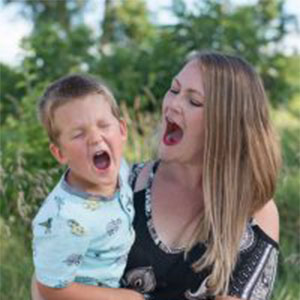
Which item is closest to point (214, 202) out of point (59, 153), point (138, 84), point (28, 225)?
point (59, 153)

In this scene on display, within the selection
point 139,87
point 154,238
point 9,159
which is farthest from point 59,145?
point 139,87

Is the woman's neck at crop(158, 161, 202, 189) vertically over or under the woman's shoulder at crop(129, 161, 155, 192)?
over

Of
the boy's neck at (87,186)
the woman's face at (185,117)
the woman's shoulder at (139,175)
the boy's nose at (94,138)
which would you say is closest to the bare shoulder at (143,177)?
the woman's shoulder at (139,175)

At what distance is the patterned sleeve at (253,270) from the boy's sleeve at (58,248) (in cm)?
71

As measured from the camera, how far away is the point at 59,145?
7.85 feet

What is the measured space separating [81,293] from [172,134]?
0.73m

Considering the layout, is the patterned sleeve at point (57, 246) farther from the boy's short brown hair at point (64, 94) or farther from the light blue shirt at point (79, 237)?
the boy's short brown hair at point (64, 94)

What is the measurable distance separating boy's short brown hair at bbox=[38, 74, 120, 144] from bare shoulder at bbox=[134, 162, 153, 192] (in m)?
0.51

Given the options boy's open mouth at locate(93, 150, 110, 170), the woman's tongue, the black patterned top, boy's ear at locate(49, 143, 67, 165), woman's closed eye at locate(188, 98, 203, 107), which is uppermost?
woman's closed eye at locate(188, 98, 203, 107)

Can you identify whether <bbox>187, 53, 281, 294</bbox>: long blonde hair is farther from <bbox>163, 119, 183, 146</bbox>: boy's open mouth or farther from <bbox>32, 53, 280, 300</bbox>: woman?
<bbox>163, 119, 183, 146</bbox>: boy's open mouth

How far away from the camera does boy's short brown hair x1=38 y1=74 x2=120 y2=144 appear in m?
2.34

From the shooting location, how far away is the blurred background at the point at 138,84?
4383 mm

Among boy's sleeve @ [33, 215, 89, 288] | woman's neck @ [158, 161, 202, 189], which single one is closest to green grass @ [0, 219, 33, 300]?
woman's neck @ [158, 161, 202, 189]

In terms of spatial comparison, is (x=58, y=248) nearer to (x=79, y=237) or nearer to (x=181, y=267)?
(x=79, y=237)
